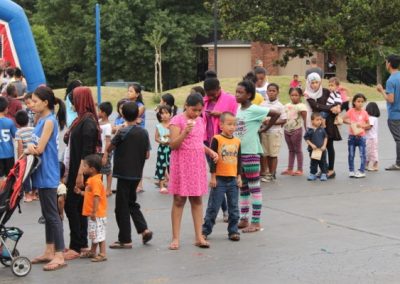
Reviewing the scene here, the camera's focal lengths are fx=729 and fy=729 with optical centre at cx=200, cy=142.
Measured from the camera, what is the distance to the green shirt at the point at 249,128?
8133 millimetres

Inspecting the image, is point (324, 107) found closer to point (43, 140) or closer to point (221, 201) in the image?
point (221, 201)

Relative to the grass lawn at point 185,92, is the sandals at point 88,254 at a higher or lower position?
lower

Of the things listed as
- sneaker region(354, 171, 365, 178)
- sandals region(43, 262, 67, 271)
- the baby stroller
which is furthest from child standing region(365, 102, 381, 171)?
the baby stroller

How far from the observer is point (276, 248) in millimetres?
7488

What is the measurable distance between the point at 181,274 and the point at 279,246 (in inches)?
56.4

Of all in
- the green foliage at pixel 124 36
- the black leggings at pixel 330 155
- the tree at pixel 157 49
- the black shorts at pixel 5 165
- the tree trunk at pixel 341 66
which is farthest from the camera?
the green foliage at pixel 124 36

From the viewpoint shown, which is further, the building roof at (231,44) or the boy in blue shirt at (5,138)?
the building roof at (231,44)

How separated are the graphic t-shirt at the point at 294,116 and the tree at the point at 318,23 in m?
24.7

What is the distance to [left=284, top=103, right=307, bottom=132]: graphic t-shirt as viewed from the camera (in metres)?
A: 12.3

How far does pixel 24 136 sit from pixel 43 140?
0.76 m

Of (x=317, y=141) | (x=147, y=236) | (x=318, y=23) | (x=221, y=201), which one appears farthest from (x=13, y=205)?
(x=318, y=23)

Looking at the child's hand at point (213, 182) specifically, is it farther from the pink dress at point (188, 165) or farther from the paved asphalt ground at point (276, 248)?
the paved asphalt ground at point (276, 248)

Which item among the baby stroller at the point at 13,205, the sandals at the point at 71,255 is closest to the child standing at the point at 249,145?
the sandals at the point at 71,255

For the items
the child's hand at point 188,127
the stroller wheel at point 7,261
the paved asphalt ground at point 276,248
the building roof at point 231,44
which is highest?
the building roof at point 231,44
